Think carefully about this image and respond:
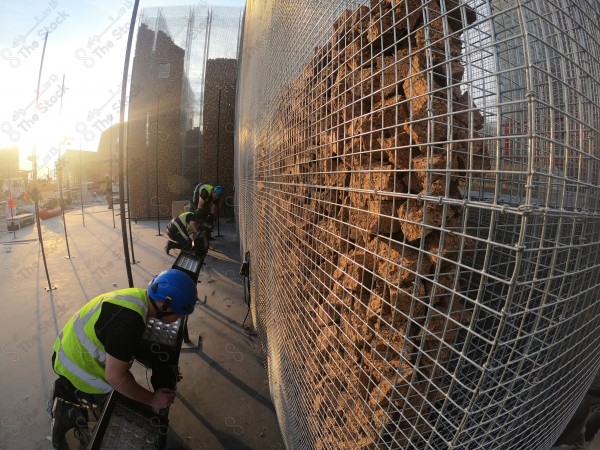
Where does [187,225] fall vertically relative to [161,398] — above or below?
above

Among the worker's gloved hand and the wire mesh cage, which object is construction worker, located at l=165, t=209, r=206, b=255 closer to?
the worker's gloved hand

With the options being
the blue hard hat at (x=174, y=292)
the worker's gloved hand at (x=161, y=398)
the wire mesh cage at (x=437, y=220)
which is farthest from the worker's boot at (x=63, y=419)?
the wire mesh cage at (x=437, y=220)

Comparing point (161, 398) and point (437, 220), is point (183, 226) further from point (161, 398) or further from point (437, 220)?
point (437, 220)

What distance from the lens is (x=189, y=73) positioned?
11664 millimetres

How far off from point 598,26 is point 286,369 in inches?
83.6

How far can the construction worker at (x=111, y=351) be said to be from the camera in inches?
74.1

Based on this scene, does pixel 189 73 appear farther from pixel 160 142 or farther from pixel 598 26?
pixel 598 26

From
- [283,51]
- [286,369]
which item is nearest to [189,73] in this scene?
[283,51]

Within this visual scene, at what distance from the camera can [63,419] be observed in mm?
2305

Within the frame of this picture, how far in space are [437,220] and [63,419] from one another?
2.98 metres

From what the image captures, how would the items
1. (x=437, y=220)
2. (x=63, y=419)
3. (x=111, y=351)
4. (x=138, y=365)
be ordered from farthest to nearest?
1. (x=138, y=365)
2. (x=63, y=419)
3. (x=111, y=351)
4. (x=437, y=220)

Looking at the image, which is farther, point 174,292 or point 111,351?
point 174,292

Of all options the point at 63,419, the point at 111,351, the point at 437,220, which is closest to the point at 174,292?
the point at 111,351

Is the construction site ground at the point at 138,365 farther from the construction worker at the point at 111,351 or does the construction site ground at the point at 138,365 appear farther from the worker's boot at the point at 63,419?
the construction worker at the point at 111,351
